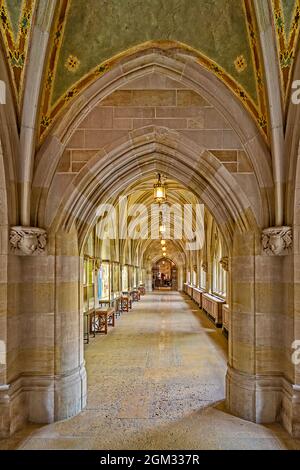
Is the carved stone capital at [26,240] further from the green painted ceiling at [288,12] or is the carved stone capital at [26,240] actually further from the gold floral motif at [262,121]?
the green painted ceiling at [288,12]

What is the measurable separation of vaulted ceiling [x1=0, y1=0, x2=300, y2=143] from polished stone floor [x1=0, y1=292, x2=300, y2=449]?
11.2 feet

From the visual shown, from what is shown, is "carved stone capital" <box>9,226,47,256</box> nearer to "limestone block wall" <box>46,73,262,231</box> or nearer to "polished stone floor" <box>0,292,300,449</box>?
"limestone block wall" <box>46,73,262,231</box>

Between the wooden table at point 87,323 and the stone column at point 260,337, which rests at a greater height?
the stone column at point 260,337

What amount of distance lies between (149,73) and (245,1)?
1.32 metres

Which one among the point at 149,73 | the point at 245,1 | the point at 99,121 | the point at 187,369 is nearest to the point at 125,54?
the point at 149,73

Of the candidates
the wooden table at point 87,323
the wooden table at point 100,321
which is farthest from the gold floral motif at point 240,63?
the wooden table at point 100,321

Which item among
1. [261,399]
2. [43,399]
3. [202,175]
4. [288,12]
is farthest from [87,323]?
[288,12]

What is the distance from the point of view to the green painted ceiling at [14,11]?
371cm

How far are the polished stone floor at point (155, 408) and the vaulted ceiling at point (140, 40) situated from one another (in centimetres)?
343

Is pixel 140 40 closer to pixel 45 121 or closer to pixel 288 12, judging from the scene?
pixel 45 121

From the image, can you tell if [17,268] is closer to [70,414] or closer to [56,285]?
[56,285]

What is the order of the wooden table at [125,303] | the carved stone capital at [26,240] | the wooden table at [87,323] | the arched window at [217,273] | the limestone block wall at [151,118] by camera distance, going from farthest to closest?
the wooden table at [125,303] < the arched window at [217,273] < the wooden table at [87,323] < the limestone block wall at [151,118] < the carved stone capital at [26,240]

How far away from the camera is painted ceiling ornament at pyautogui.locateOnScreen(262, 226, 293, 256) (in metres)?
4.27

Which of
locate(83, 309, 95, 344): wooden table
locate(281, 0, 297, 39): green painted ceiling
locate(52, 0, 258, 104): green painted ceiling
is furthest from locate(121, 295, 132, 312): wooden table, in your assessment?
locate(281, 0, 297, 39): green painted ceiling
